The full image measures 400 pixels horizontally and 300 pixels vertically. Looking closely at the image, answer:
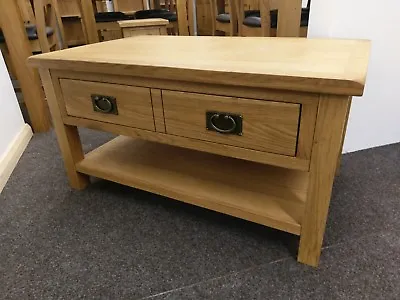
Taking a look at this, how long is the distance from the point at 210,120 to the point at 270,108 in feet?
0.46

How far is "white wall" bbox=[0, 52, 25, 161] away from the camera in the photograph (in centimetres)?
125

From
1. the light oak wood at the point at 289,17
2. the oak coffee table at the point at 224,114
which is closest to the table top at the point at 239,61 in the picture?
the oak coffee table at the point at 224,114

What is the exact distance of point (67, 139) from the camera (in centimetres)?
97

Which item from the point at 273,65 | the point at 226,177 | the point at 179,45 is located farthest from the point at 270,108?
the point at 179,45

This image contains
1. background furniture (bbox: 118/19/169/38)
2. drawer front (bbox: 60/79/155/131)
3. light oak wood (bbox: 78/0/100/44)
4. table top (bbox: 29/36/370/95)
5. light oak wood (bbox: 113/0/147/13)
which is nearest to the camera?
table top (bbox: 29/36/370/95)

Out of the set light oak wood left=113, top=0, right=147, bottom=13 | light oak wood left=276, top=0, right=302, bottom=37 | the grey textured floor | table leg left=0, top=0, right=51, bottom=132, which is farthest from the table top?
light oak wood left=113, top=0, right=147, bottom=13

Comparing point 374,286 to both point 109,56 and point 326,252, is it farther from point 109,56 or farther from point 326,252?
point 109,56

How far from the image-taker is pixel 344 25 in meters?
1.02

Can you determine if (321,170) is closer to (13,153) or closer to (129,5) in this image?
(13,153)

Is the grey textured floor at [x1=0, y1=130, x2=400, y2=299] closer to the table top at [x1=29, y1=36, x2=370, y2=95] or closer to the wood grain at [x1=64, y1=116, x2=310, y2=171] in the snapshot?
the wood grain at [x1=64, y1=116, x2=310, y2=171]

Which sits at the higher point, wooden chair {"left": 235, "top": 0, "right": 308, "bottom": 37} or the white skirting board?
wooden chair {"left": 235, "top": 0, "right": 308, "bottom": 37}

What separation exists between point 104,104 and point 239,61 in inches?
15.2

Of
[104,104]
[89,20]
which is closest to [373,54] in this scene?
[104,104]

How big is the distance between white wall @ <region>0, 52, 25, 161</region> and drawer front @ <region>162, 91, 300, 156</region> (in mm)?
865
